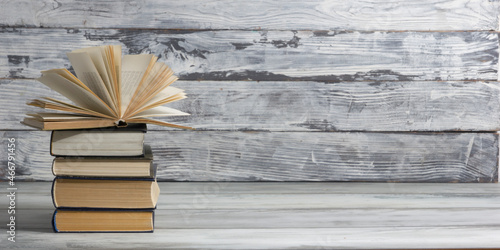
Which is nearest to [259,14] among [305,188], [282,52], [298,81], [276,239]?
[282,52]

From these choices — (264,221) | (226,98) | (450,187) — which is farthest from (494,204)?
(226,98)

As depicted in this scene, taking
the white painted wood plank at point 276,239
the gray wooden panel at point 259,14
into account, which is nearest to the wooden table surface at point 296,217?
the white painted wood plank at point 276,239

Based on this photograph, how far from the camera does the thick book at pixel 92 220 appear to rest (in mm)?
834

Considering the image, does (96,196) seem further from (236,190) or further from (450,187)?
(450,187)

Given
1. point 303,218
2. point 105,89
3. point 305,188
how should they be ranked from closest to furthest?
1. point 105,89
2. point 303,218
3. point 305,188

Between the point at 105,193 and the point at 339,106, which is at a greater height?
the point at 339,106

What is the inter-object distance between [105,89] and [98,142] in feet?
0.32

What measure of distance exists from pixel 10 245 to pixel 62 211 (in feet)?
0.33

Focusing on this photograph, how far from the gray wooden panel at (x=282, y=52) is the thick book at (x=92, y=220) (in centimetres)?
61

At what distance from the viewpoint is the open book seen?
0.80 metres

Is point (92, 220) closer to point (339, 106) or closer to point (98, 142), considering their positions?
point (98, 142)

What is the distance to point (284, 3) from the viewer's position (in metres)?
1.36

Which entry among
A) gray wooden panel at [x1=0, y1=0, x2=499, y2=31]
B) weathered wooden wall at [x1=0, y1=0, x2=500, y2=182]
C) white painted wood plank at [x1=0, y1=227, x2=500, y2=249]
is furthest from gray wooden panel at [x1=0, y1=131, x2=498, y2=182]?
white painted wood plank at [x1=0, y1=227, x2=500, y2=249]

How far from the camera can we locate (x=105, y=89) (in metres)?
0.79
